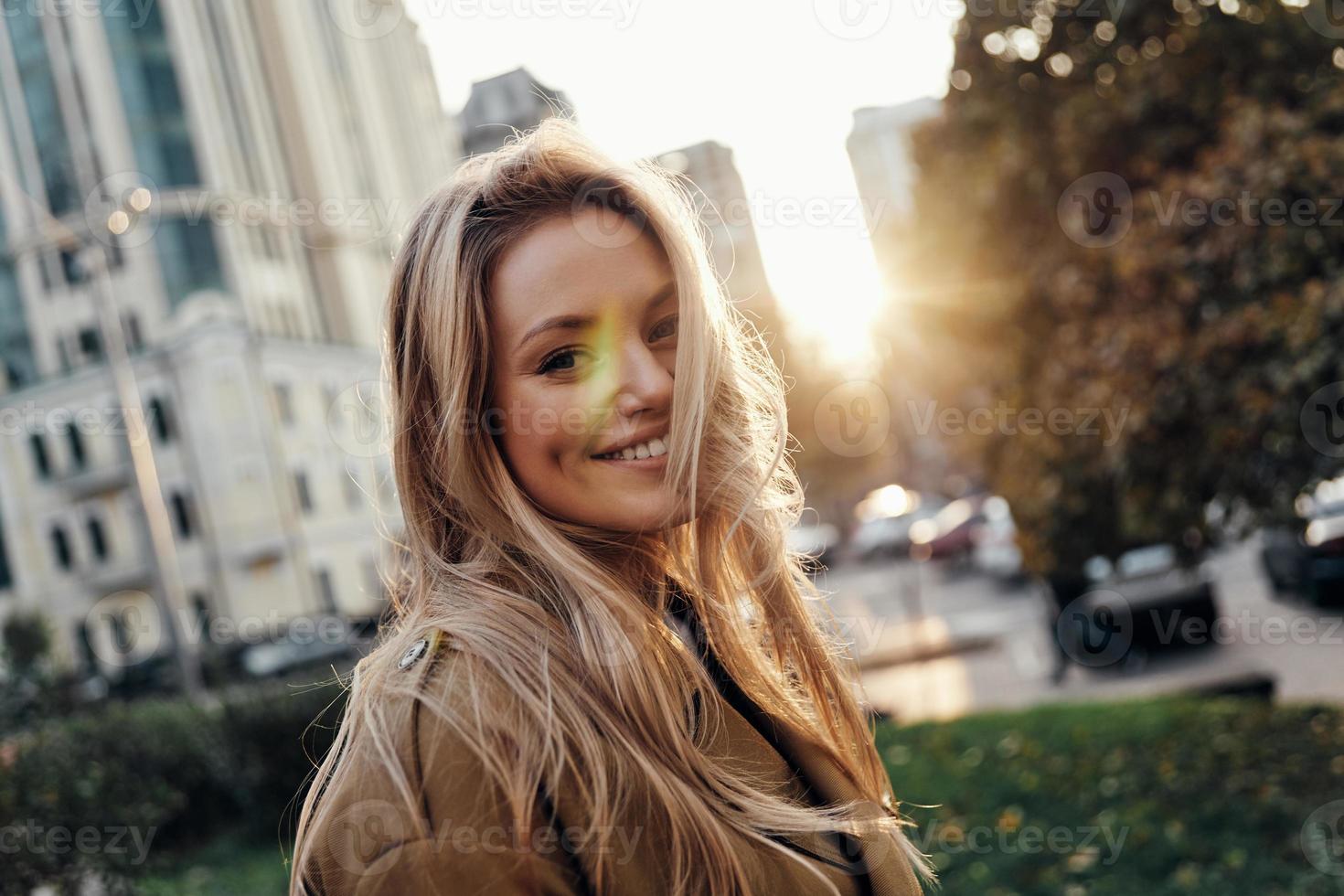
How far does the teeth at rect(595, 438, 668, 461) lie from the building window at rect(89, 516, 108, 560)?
860 inches

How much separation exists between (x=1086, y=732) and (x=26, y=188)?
44.4 feet

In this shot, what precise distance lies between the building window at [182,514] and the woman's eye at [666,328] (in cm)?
1837

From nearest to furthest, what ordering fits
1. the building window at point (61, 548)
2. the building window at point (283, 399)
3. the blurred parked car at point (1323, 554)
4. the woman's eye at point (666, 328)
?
the woman's eye at point (666, 328) → the blurred parked car at point (1323, 554) → the building window at point (283, 399) → the building window at point (61, 548)

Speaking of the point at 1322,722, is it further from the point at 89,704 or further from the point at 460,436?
the point at 89,704

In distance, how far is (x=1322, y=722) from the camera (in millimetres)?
6195

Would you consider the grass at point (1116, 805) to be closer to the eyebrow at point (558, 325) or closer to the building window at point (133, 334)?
the eyebrow at point (558, 325)

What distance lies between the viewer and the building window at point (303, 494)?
17.6 metres

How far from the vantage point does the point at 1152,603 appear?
1145cm

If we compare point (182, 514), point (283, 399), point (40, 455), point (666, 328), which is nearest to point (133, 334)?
point (182, 514)

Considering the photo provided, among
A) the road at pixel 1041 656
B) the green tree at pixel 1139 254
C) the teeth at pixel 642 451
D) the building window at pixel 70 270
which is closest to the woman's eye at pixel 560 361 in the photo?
the teeth at pixel 642 451

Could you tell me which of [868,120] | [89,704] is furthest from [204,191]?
[868,120]

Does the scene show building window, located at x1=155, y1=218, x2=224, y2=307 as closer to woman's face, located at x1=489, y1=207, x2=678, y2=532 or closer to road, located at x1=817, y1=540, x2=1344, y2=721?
road, located at x1=817, y1=540, x2=1344, y2=721

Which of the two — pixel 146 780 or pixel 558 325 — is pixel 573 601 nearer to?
pixel 558 325

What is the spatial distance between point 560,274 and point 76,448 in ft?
78.4
